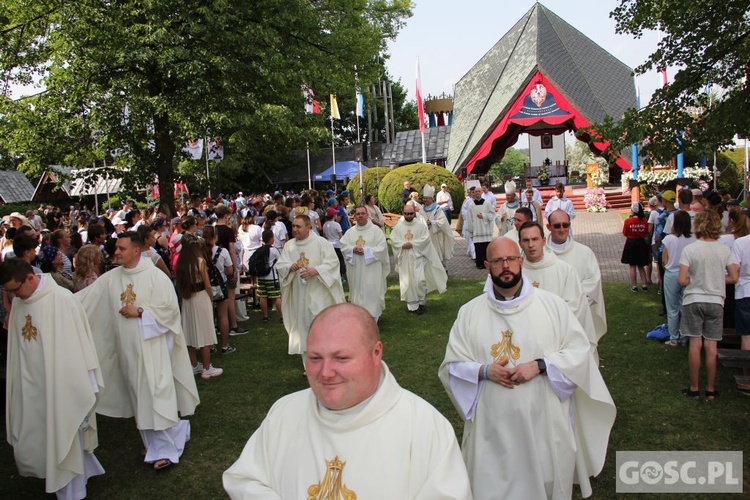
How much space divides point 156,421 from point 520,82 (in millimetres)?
28965

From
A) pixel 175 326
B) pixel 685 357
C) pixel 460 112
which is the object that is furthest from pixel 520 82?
pixel 175 326

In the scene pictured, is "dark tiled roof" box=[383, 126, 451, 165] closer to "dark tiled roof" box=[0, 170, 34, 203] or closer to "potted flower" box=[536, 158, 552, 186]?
"potted flower" box=[536, 158, 552, 186]

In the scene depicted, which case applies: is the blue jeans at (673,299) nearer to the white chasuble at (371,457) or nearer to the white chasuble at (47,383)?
the white chasuble at (371,457)

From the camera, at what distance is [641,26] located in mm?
11711

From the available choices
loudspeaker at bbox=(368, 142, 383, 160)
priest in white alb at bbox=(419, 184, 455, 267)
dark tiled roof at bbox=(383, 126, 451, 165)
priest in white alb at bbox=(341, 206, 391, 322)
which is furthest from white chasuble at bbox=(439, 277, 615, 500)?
loudspeaker at bbox=(368, 142, 383, 160)

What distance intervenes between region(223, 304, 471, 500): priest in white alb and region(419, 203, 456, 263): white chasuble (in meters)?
11.7

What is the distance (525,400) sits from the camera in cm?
420

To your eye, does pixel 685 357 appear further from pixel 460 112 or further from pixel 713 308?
pixel 460 112

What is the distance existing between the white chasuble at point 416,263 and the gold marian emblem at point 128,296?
Result: 262 inches

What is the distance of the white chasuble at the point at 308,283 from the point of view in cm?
861

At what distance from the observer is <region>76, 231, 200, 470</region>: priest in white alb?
5.99 m

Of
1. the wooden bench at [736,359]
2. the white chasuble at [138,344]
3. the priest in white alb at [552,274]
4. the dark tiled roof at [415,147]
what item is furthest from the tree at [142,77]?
the dark tiled roof at [415,147]

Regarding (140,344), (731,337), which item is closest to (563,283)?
(731,337)

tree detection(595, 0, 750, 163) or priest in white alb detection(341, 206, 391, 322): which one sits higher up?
tree detection(595, 0, 750, 163)
